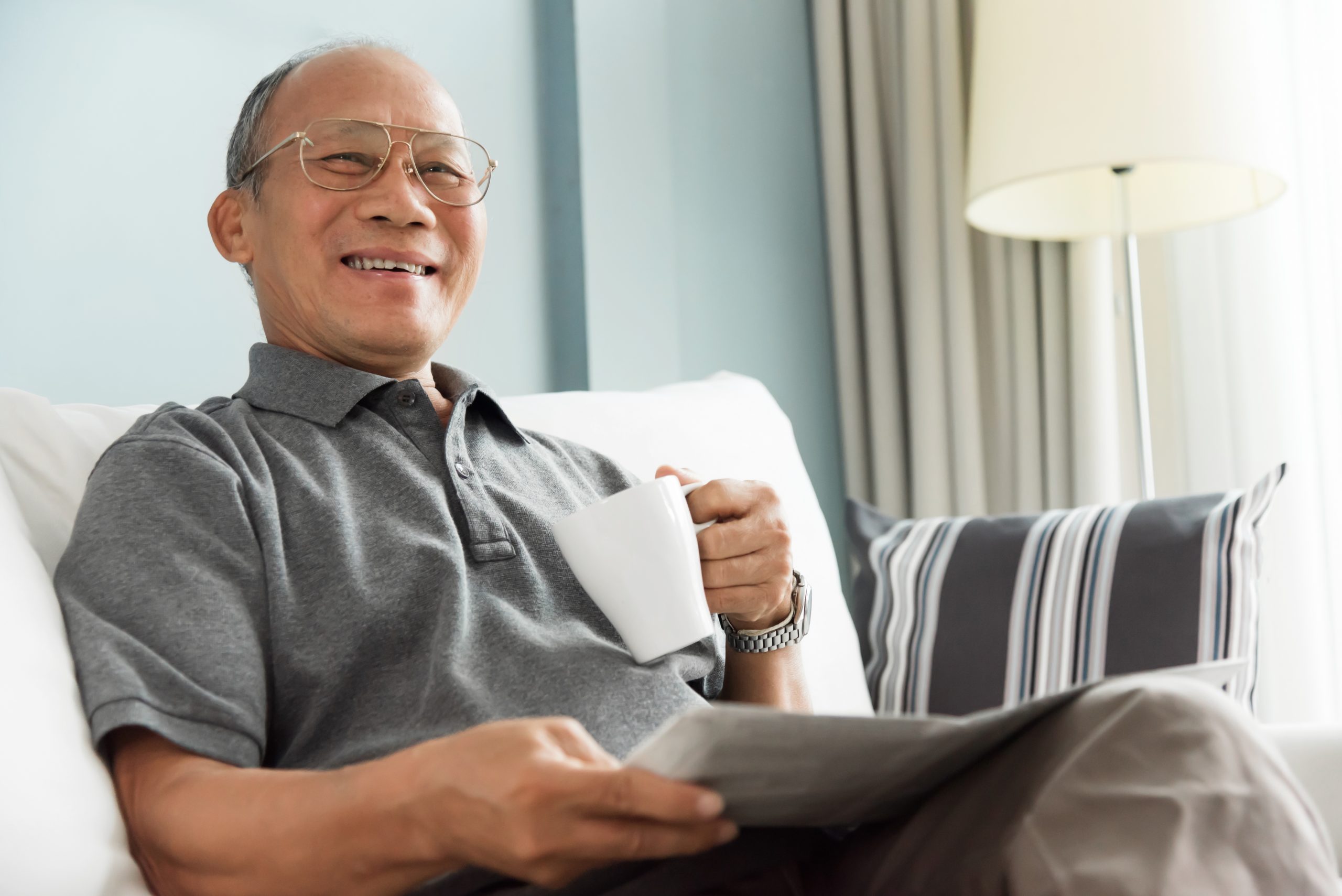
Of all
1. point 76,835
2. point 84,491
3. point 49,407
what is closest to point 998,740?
point 76,835

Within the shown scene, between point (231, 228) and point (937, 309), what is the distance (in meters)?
1.48

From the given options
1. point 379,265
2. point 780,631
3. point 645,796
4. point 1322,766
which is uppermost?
point 379,265

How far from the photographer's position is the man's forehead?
1.13m

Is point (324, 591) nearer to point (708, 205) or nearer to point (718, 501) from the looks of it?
point (718, 501)

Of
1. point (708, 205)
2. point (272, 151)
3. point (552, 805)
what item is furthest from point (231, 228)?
point (708, 205)

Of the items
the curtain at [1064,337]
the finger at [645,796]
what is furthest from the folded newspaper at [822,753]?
the curtain at [1064,337]

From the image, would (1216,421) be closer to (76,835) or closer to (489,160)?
(489,160)

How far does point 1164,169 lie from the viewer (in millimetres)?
2043

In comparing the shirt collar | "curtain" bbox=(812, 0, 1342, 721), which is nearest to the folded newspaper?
the shirt collar

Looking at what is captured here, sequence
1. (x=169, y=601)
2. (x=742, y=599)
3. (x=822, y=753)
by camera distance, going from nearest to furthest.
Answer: (x=822, y=753) → (x=169, y=601) → (x=742, y=599)

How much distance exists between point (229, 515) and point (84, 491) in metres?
0.12

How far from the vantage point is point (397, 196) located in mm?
1141

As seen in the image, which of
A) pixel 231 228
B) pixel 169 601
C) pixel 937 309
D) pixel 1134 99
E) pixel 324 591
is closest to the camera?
pixel 169 601

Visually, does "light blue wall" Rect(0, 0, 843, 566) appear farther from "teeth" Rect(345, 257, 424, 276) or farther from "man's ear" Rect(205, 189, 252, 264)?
"teeth" Rect(345, 257, 424, 276)
